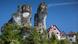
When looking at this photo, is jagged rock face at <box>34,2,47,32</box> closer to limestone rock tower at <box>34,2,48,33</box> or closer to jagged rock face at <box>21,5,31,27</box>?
limestone rock tower at <box>34,2,48,33</box>

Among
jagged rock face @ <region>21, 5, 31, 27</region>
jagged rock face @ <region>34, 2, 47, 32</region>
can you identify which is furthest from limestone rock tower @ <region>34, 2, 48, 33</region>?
jagged rock face @ <region>21, 5, 31, 27</region>

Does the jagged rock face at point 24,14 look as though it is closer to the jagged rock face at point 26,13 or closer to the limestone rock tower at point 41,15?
the jagged rock face at point 26,13

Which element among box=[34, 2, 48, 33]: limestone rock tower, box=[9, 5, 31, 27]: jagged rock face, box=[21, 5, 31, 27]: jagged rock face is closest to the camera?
box=[9, 5, 31, 27]: jagged rock face

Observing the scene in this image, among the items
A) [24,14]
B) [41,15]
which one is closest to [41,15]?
[41,15]

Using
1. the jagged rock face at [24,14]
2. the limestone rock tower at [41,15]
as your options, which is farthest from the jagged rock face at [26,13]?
the limestone rock tower at [41,15]

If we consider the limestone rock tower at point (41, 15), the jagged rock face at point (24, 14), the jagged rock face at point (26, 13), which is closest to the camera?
the jagged rock face at point (24, 14)

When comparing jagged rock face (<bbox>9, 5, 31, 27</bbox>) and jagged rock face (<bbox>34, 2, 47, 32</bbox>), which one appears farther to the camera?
jagged rock face (<bbox>34, 2, 47, 32</bbox>)

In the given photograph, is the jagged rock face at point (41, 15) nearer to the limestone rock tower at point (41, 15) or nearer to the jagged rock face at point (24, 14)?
the limestone rock tower at point (41, 15)

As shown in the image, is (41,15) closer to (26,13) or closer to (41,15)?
(41,15)

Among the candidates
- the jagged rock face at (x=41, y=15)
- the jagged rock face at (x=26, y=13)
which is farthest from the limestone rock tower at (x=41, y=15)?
the jagged rock face at (x=26, y=13)

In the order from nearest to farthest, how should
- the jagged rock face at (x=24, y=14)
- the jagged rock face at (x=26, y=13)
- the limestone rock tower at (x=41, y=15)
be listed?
the jagged rock face at (x=24, y=14) < the jagged rock face at (x=26, y=13) < the limestone rock tower at (x=41, y=15)

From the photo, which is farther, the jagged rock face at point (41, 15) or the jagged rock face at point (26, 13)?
the jagged rock face at point (41, 15)

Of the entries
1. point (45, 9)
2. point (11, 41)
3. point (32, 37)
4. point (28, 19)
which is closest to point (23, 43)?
point (32, 37)

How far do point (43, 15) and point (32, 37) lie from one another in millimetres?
12780
